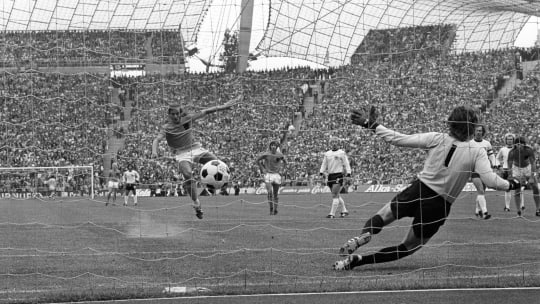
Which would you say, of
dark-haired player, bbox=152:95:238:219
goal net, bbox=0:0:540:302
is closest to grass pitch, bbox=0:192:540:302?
goal net, bbox=0:0:540:302

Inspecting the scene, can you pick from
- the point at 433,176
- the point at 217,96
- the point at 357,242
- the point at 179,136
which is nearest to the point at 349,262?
Answer: the point at 357,242

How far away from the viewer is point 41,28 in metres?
14.8

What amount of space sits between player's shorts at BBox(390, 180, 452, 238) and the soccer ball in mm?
3639

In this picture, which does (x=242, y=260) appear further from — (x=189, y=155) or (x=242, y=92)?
(x=189, y=155)

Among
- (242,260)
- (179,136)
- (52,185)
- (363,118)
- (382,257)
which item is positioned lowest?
(242,260)

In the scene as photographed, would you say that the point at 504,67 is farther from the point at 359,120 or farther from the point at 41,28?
the point at 41,28

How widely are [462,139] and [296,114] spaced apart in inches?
178

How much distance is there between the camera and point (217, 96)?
13.6 meters

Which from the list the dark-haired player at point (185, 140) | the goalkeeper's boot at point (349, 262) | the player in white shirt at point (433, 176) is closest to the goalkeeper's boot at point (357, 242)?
the player in white shirt at point (433, 176)

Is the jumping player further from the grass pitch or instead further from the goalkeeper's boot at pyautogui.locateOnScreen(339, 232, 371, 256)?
the goalkeeper's boot at pyautogui.locateOnScreen(339, 232, 371, 256)

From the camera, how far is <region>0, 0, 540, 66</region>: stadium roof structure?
13945 mm

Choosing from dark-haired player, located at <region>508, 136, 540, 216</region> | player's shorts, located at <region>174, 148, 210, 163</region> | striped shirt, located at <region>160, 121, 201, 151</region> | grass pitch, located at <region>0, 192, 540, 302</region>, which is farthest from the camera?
dark-haired player, located at <region>508, 136, 540, 216</region>

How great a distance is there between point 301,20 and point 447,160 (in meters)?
5.97

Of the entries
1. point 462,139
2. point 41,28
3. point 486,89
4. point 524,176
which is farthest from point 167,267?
point 524,176
